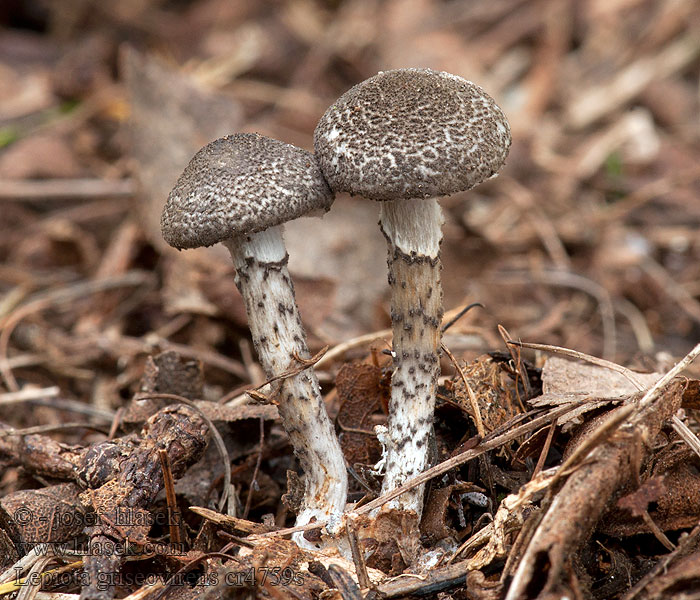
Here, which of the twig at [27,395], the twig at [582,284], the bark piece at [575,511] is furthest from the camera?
the twig at [582,284]

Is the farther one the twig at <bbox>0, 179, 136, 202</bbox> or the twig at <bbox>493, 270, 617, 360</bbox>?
the twig at <bbox>0, 179, 136, 202</bbox>

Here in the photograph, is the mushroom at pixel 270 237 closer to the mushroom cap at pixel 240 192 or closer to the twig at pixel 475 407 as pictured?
the mushroom cap at pixel 240 192

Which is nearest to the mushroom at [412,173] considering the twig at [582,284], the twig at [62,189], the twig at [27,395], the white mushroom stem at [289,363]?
the white mushroom stem at [289,363]

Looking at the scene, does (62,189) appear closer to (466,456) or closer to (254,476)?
(254,476)

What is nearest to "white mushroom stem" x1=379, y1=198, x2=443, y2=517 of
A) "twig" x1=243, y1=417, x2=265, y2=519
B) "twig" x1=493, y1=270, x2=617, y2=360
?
"twig" x1=243, y1=417, x2=265, y2=519

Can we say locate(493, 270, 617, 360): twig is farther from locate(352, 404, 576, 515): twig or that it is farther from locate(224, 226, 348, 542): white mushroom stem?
locate(224, 226, 348, 542): white mushroom stem

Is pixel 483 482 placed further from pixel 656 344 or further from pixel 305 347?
A: pixel 656 344
